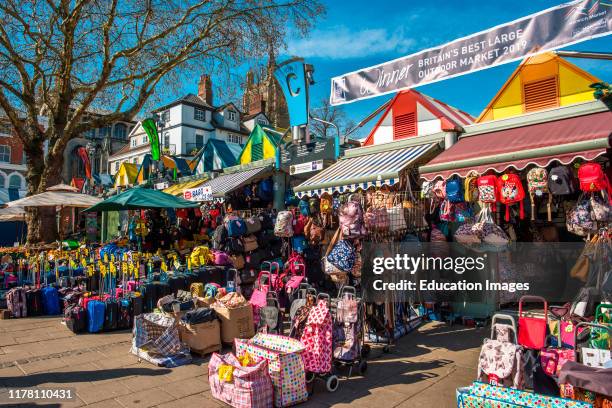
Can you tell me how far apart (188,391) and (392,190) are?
15.7 feet

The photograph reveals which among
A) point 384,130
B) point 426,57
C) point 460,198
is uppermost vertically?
point 426,57

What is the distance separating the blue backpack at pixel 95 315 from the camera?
297 inches

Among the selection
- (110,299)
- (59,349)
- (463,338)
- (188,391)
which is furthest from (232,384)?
(110,299)

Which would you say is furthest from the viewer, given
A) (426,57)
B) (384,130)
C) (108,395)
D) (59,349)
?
(384,130)

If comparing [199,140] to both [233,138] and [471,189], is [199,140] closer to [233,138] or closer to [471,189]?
[233,138]

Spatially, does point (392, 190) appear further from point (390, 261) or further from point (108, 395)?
point (108, 395)

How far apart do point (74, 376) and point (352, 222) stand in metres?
4.51

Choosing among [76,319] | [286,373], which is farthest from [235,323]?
[76,319]

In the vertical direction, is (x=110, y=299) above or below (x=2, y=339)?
above

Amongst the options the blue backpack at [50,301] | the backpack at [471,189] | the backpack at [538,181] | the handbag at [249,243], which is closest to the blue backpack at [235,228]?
the handbag at [249,243]

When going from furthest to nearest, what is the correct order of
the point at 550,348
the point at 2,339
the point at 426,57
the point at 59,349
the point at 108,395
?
the point at 426,57 < the point at 2,339 < the point at 59,349 < the point at 108,395 < the point at 550,348

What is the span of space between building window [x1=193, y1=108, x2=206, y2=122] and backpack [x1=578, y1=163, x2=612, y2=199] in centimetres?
4127

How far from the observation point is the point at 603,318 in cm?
473

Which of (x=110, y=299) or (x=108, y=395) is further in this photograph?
(x=110, y=299)
